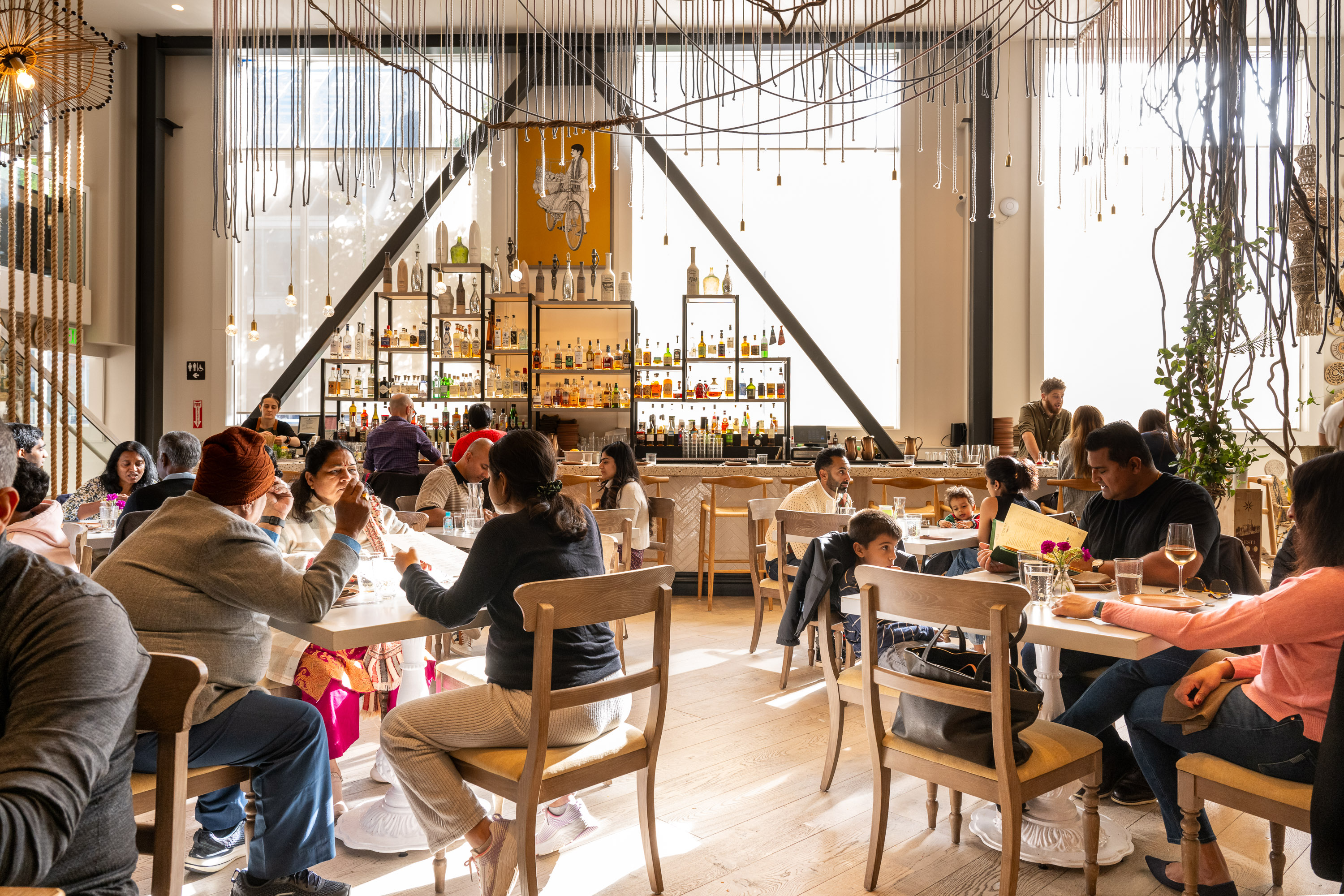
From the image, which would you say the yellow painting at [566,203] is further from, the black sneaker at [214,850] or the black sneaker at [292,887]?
the black sneaker at [292,887]

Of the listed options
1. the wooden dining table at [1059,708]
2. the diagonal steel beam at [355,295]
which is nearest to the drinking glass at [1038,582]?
the wooden dining table at [1059,708]

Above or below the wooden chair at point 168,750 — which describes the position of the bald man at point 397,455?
above

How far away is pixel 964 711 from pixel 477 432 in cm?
372

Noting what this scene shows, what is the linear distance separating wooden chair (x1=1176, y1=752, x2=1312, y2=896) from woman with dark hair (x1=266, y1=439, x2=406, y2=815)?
2.21 metres

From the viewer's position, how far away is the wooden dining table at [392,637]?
2172 mm

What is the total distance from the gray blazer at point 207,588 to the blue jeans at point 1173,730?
2.20 m

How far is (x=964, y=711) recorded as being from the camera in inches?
90.4

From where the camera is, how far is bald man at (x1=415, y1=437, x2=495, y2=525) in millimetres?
4727

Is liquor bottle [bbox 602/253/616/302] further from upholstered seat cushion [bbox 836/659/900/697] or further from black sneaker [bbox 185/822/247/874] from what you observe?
black sneaker [bbox 185/822/247/874]

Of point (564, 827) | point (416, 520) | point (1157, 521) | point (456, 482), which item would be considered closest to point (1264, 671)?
point (1157, 521)

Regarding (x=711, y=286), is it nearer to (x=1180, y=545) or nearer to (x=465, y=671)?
(x=465, y=671)

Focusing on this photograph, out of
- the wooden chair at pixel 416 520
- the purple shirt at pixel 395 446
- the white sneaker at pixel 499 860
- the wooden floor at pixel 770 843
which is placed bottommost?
the wooden floor at pixel 770 843

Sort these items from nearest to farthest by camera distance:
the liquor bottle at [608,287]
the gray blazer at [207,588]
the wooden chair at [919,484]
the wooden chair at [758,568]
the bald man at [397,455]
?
the gray blazer at [207,588] → the wooden chair at [758,568] → the wooden chair at [919,484] → the bald man at [397,455] → the liquor bottle at [608,287]

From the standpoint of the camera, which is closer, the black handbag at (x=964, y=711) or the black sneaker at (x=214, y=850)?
the black handbag at (x=964, y=711)
